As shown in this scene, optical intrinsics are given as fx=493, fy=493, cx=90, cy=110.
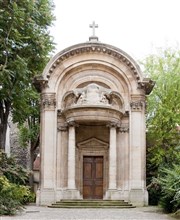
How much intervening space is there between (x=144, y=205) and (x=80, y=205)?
3.30 m

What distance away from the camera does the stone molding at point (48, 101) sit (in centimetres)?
2481

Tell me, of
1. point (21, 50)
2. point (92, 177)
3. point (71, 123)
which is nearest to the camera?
point (71, 123)

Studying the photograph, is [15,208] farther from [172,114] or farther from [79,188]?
[172,114]

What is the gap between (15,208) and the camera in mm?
18297

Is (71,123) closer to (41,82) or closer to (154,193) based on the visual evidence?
(41,82)

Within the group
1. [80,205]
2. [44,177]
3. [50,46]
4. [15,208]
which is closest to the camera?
[15,208]

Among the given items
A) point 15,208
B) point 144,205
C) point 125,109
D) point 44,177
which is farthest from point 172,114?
point 15,208

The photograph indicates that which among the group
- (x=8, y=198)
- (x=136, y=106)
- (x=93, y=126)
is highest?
(x=136, y=106)

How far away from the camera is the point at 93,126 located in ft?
83.7

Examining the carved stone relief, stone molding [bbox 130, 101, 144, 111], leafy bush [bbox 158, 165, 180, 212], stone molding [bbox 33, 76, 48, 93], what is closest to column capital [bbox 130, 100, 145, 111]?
stone molding [bbox 130, 101, 144, 111]

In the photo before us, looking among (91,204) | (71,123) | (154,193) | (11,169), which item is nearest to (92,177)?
(91,204)

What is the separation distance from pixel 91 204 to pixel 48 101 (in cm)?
566

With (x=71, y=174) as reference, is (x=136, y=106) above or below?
above

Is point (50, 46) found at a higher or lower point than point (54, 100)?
higher
